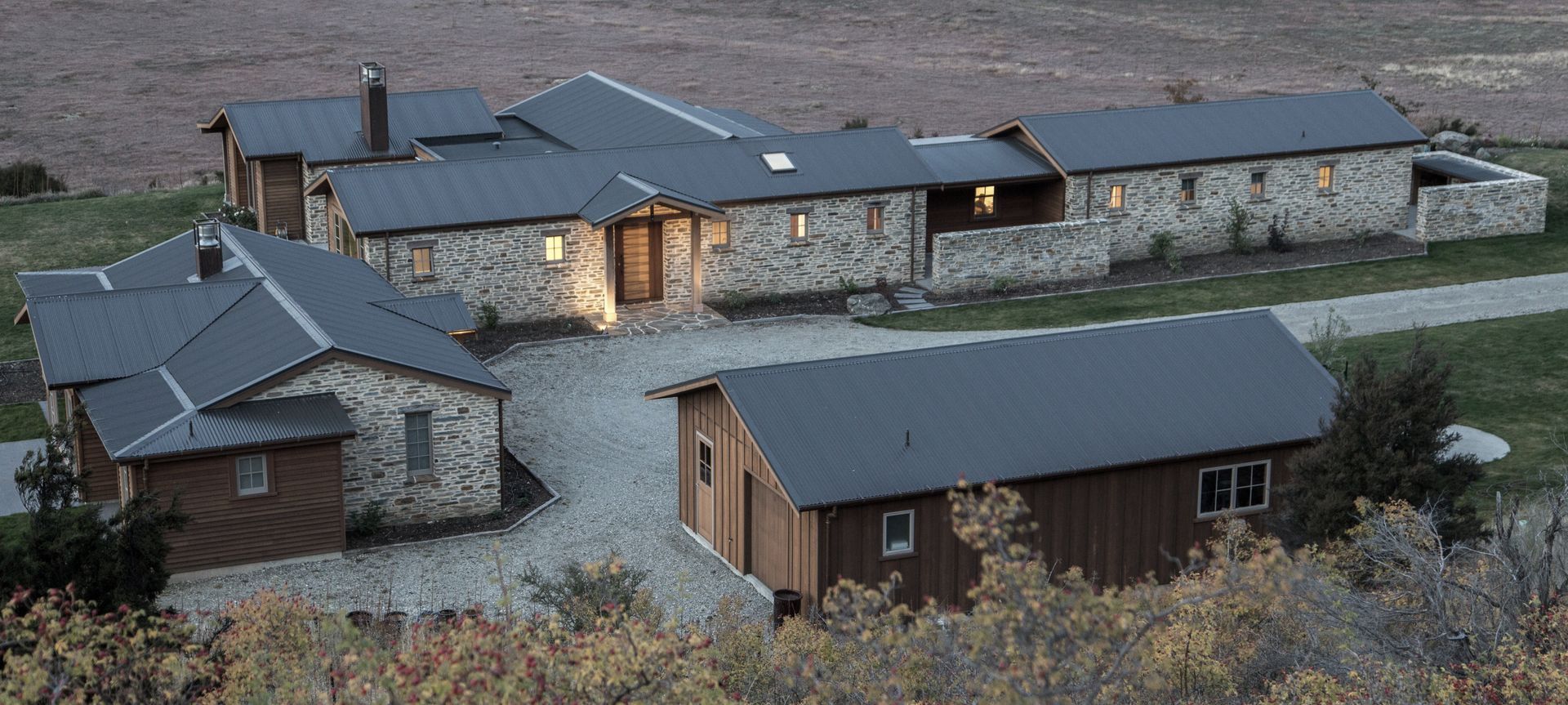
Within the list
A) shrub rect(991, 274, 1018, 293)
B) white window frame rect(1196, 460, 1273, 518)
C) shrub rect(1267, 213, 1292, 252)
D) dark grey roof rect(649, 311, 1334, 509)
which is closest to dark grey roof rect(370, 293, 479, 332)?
→ dark grey roof rect(649, 311, 1334, 509)

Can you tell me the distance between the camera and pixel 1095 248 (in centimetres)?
3859

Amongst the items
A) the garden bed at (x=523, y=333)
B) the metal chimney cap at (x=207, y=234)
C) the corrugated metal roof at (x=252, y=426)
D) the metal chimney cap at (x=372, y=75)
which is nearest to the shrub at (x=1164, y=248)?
the garden bed at (x=523, y=333)

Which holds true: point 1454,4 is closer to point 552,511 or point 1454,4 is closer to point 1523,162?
point 1523,162

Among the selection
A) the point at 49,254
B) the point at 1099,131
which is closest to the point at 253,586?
the point at 49,254

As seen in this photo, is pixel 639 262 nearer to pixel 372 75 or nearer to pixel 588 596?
pixel 372 75

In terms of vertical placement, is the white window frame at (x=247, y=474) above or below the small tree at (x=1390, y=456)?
below

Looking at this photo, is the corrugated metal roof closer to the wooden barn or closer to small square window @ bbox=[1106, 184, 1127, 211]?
the wooden barn

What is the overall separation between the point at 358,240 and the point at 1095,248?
52.8ft

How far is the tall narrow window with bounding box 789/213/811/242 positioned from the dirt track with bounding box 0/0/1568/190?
23.4 metres

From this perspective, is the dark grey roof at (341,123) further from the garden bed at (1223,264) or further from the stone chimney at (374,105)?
the garden bed at (1223,264)

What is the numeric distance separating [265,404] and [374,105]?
58.9 ft

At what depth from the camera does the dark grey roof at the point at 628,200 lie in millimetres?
34594

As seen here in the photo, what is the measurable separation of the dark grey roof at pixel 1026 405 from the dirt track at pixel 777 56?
122 feet

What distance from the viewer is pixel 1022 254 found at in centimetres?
3803
